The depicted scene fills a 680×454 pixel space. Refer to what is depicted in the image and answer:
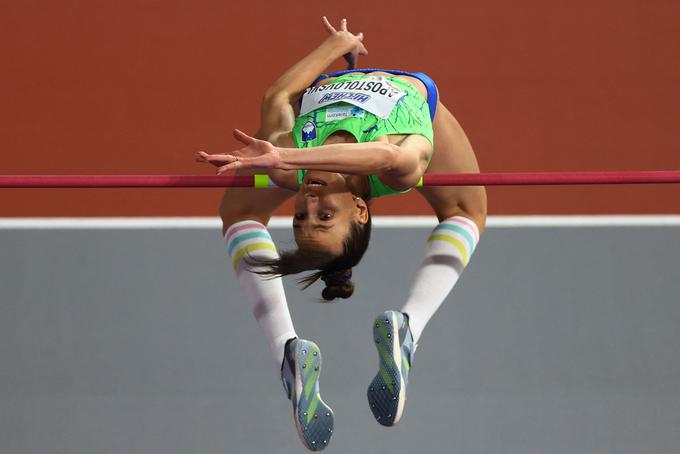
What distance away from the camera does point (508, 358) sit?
3.05m

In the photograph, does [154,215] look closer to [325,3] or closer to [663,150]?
[325,3]

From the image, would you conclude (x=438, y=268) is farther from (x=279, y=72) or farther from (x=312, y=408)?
(x=279, y=72)

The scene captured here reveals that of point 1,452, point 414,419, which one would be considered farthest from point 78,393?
point 414,419

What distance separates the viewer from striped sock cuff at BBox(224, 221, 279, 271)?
Result: 2379 millimetres

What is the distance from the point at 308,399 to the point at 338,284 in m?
0.26

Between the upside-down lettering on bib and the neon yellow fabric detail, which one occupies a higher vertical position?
the upside-down lettering on bib

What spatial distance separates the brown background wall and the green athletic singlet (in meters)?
1.88

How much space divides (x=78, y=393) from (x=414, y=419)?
875mm

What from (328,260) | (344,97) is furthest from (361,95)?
(328,260)

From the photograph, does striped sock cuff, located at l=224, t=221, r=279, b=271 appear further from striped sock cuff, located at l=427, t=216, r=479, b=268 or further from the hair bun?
striped sock cuff, located at l=427, t=216, r=479, b=268

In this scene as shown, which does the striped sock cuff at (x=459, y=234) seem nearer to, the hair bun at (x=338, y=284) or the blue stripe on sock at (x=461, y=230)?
the blue stripe on sock at (x=461, y=230)

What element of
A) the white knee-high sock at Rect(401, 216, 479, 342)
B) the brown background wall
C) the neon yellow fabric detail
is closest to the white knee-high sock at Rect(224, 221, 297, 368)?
the neon yellow fabric detail

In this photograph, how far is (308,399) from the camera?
2281 mm

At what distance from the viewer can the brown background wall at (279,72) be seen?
4.09 metres
